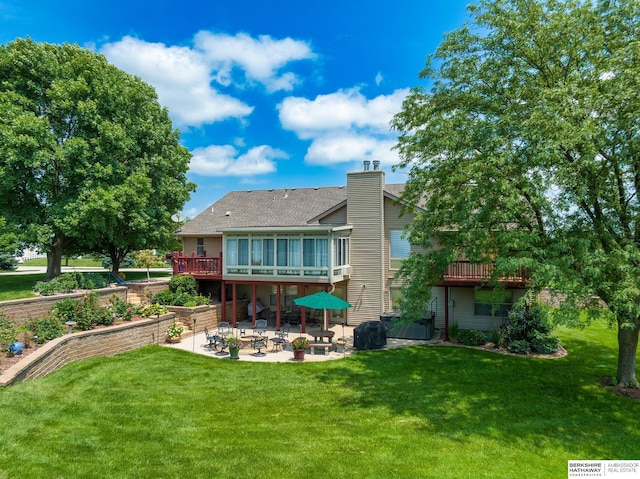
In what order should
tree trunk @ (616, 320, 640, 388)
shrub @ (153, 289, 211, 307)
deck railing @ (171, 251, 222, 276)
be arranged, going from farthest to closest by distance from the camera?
deck railing @ (171, 251, 222, 276), shrub @ (153, 289, 211, 307), tree trunk @ (616, 320, 640, 388)

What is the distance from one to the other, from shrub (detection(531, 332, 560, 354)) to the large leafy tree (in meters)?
20.8

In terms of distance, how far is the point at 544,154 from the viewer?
28.5 feet

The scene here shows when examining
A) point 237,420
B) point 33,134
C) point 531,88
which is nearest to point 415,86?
point 531,88

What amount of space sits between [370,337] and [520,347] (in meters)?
6.08

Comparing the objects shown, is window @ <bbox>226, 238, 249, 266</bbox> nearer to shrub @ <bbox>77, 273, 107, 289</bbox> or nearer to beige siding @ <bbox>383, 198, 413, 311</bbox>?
→ shrub @ <bbox>77, 273, 107, 289</bbox>

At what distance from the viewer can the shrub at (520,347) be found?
49.8ft

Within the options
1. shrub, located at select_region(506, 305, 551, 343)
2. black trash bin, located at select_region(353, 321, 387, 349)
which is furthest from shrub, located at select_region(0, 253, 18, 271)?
shrub, located at select_region(506, 305, 551, 343)

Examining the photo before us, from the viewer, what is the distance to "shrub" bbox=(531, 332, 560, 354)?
1515 cm

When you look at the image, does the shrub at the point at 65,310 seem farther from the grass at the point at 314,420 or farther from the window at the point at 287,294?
the window at the point at 287,294

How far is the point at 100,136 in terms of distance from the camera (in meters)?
20.4

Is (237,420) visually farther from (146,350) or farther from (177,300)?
(177,300)

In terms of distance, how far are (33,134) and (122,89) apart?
5.42 meters

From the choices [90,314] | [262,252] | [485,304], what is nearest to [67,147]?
[90,314]

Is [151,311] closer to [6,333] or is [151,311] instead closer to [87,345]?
[87,345]
